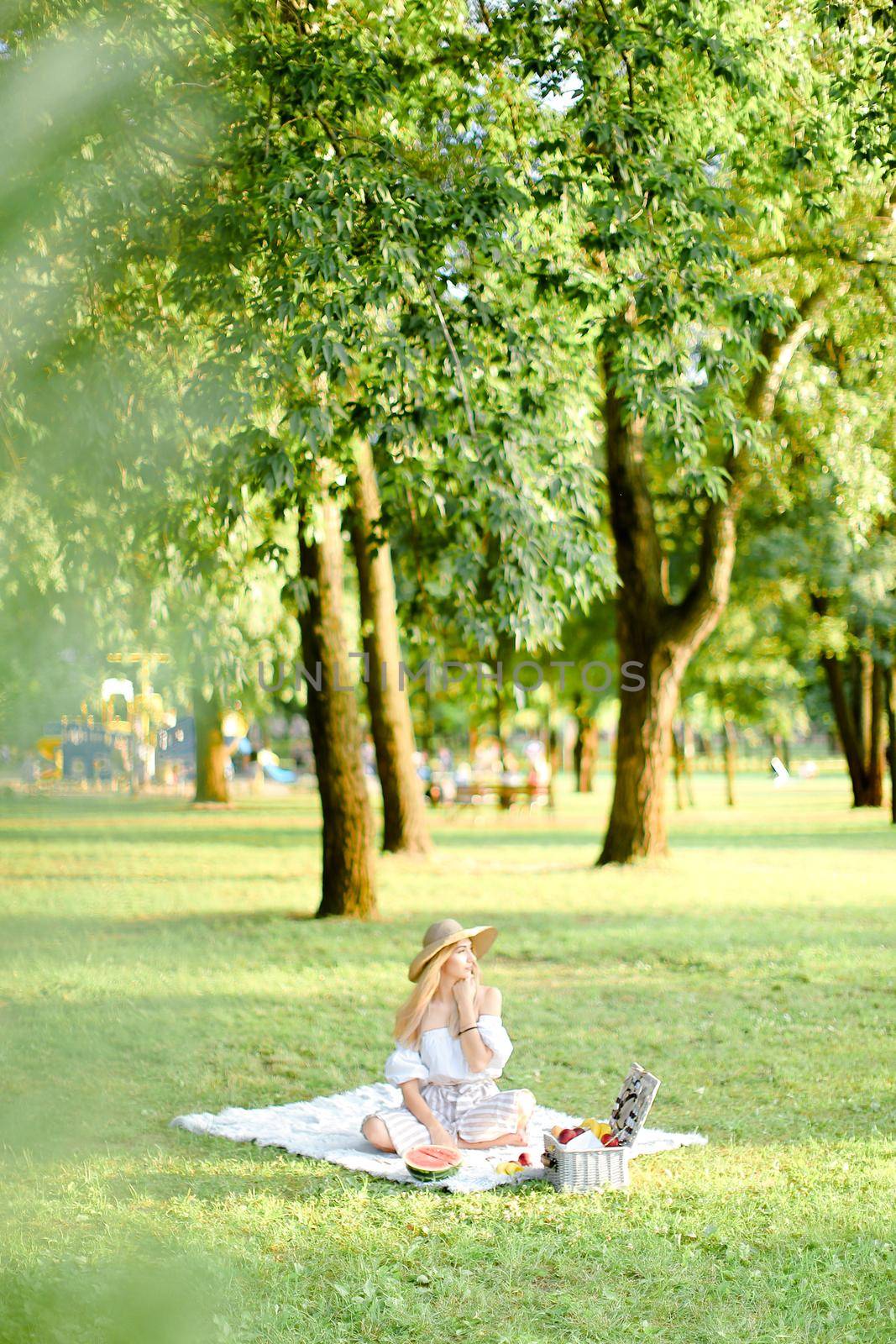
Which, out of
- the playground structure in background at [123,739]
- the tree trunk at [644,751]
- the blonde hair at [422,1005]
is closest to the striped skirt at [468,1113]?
the blonde hair at [422,1005]

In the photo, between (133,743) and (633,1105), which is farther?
(133,743)

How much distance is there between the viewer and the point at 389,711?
20.0 m

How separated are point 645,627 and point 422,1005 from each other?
12.7 m

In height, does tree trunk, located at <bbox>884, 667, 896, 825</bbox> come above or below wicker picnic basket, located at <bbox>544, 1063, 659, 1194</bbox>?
above

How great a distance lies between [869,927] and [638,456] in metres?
7.39

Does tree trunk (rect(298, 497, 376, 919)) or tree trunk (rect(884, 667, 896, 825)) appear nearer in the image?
tree trunk (rect(298, 497, 376, 919))

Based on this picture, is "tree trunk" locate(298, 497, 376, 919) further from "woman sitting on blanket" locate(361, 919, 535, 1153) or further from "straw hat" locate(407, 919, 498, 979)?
"woman sitting on blanket" locate(361, 919, 535, 1153)

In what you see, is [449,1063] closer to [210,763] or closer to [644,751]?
[644,751]

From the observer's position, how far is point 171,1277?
4684mm

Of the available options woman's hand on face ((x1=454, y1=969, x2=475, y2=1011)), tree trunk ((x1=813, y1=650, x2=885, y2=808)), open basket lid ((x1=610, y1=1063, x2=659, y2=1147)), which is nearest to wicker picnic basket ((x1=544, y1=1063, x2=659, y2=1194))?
open basket lid ((x1=610, y1=1063, x2=659, y2=1147))

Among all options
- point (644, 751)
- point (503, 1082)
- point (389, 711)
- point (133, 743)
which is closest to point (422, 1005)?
point (503, 1082)

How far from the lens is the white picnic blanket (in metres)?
5.89

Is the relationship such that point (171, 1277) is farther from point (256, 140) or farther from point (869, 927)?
point (869, 927)

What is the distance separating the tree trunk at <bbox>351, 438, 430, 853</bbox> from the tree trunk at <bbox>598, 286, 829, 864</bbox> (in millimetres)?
3144
